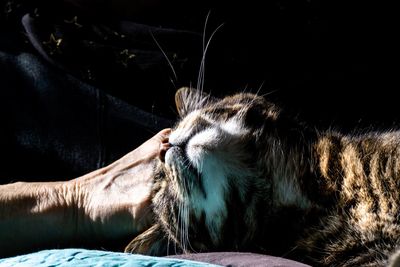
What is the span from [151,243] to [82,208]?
0.78ft

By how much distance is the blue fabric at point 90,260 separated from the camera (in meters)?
1.23

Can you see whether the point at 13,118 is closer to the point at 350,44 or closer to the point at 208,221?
the point at 208,221

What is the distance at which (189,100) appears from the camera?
1.83m

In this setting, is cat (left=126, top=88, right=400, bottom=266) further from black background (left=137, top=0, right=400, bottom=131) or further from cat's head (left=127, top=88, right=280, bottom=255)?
black background (left=137, top=0, right=400, bottom=131)

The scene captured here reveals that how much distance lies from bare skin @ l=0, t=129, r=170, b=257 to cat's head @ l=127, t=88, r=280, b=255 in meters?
0.06

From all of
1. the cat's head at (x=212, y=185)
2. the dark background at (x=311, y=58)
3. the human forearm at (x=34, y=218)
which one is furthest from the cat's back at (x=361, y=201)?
the human forearm at (x=34, y=218)

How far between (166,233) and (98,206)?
7.9 inches

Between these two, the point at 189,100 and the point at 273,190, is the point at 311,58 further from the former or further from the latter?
the point at 273,190

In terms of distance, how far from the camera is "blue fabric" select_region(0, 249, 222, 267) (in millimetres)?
1233

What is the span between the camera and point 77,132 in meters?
2.06

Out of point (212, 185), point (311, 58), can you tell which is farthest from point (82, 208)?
point (311, 58)

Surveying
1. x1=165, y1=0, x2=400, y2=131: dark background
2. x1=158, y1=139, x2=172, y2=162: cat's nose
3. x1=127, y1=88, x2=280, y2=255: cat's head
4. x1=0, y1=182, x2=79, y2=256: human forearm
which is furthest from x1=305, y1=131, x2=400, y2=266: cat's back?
x1=0, y1=182, x2=79, y2=256: human forearm

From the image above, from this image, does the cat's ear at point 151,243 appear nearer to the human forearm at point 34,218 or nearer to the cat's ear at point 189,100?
the human forearm at point 34,218

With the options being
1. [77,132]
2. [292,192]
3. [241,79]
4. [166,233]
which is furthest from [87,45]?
[292,192]
